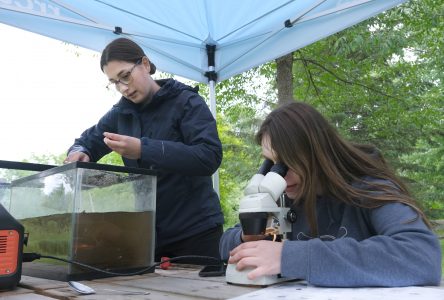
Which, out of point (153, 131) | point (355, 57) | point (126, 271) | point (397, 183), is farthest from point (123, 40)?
point (355, 57)

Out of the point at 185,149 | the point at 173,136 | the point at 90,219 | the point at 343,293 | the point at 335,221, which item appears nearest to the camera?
the point at 343,293

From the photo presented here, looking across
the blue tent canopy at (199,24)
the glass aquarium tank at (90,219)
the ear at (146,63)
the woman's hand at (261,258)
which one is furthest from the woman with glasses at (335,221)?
the blue tent canopy at (199,24)

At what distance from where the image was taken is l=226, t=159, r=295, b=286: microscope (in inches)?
39.9

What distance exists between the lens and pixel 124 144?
146 cm

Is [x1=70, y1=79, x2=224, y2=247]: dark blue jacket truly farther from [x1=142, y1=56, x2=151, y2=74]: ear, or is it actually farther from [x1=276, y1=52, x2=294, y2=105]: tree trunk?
[x1=276, y1=52, x2=294, y2=105]: tree trunk

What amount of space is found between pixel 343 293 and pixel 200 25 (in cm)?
236

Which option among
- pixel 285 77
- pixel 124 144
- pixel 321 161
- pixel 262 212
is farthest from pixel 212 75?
pixel 285 77

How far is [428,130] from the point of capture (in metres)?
8.70

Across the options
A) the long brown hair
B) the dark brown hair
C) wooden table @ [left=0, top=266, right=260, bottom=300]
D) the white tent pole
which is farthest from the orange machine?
the white tent pole

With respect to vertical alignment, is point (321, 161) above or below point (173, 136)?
below

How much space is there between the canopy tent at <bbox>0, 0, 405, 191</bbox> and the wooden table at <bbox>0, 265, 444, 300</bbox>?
1.88 m

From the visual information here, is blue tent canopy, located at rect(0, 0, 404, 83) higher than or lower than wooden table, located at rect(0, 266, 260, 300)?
higher

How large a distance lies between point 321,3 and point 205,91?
12.5 ft

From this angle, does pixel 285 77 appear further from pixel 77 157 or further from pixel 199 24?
pixel 77 157
